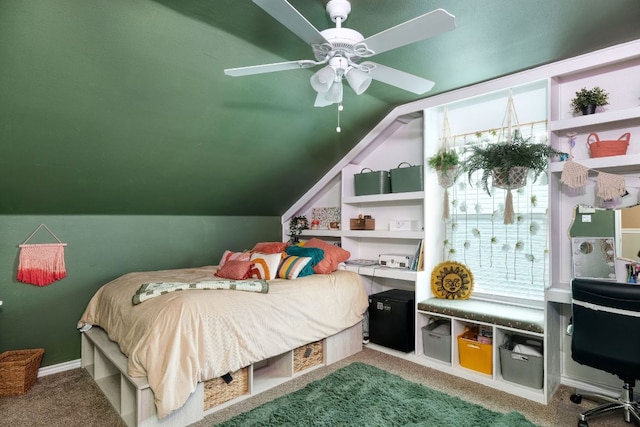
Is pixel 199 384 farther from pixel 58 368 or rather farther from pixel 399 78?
pixel 399 78

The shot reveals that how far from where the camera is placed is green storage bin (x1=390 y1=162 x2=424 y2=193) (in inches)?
134

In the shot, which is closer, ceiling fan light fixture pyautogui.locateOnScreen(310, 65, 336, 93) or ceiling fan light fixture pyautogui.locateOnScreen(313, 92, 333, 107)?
ceiling fan light fixture pyautogui.locateOnScreen(310, 65, 336, 93)

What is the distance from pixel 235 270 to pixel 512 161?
2.42 m

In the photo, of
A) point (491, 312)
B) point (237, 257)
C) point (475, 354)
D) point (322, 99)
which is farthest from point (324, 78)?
point (475, 354)

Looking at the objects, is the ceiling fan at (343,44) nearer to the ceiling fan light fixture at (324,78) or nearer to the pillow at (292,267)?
the ceiling fan light fixture at (324,78)

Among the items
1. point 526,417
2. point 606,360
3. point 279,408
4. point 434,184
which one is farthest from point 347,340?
point 606,360

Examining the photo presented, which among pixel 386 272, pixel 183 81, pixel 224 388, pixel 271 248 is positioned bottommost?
pixel 224 388

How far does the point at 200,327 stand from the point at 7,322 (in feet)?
6.41

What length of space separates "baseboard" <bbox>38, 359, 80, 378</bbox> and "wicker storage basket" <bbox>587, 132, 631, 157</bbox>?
4.64 m

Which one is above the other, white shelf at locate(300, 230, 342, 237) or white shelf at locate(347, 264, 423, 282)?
white shelf at locate(300, 230, 342, 237)

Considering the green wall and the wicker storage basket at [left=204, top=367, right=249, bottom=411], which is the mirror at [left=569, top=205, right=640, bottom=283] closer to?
the wicker storage basket at [left=204, top=367, right=249, bottom=411]

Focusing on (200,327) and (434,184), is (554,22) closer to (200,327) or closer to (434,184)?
(434,184)

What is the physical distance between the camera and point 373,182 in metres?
3.75

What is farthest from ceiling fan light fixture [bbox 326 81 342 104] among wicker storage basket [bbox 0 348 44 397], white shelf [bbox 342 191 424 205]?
wicker storage basket [bbox 0 348 44 397]
